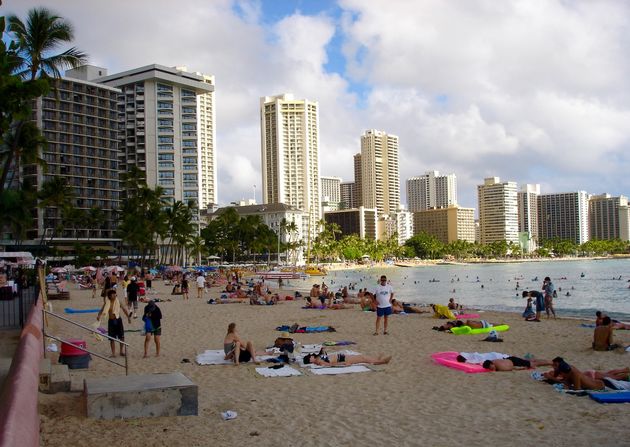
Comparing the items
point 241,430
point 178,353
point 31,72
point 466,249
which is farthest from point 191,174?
point 466,249

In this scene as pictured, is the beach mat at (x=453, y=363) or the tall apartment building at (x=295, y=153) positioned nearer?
the beach mat at (x=453, y=363)

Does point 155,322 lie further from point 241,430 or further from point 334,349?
point 241,430

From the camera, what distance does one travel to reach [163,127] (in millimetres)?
106938

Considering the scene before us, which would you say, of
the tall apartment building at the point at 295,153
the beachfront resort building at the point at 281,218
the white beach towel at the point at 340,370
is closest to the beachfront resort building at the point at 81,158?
the beachfront resort building at the point at 281,218

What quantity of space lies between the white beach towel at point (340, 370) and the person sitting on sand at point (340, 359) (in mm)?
210

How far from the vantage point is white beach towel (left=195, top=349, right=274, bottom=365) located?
1252 centimetres

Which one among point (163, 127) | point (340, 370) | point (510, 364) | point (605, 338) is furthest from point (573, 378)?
point (163, 127)

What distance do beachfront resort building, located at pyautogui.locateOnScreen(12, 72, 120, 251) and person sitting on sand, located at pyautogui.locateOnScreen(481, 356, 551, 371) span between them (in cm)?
7836

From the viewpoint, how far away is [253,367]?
1210cm

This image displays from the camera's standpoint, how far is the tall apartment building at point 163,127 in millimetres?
106000

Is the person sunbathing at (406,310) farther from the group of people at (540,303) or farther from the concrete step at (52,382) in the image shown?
A: the concrete step at (52,382)

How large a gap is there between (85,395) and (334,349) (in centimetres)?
775

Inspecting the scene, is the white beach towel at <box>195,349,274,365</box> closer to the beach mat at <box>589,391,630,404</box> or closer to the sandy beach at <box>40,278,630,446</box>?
the sandy beach at <box>40,278,630,446</box>

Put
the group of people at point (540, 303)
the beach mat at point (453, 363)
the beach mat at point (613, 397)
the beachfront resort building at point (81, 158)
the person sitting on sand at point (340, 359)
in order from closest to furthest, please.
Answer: the beach mat at point (613, 397) < the beach mat at point (453, 363) < the person sitting on sand at point (340, 359) < the group of people at point (540, 303) < the beachfront resort building at point (81, 158)
